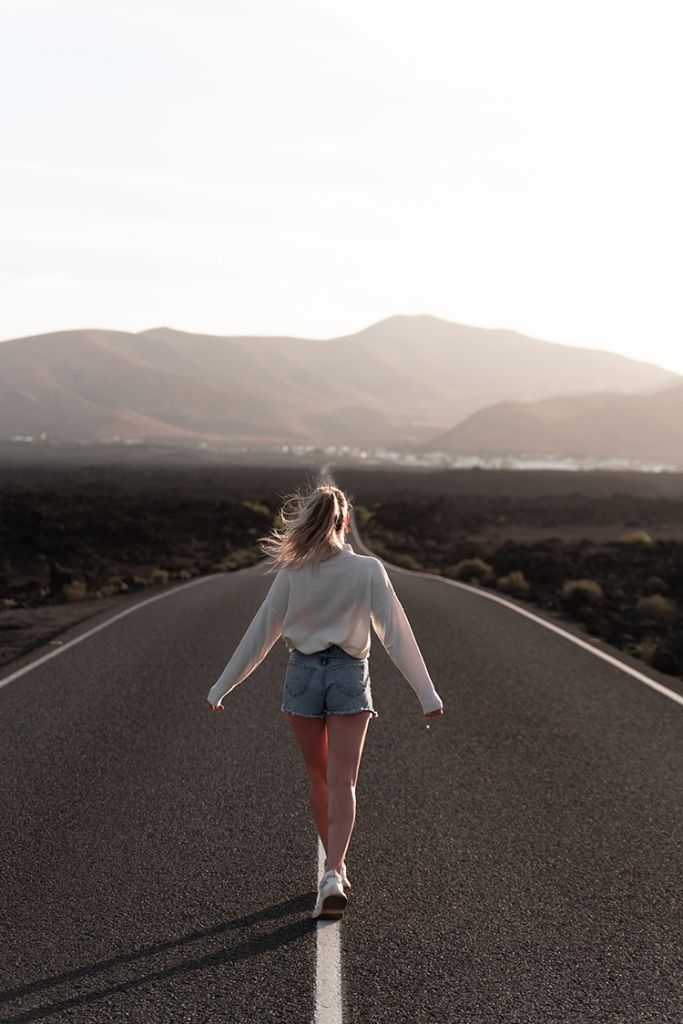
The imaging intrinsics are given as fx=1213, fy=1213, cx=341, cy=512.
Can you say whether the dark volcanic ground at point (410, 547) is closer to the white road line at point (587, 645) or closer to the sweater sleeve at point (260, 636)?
the sweater sleeve at point (260, 636)

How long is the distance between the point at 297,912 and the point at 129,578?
24.3m

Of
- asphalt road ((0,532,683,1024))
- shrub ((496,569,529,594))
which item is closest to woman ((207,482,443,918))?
asphalt road ((0,532,683,1024))

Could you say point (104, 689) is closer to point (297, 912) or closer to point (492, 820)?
point (492, 820)

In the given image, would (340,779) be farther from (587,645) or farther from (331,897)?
(587,645)

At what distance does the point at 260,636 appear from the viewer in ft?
19.5

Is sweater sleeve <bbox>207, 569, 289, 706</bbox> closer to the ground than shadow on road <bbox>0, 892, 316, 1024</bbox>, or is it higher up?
higher up

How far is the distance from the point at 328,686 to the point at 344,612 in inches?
14.1

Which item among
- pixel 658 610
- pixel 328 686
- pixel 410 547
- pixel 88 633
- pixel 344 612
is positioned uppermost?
pixel 344 612

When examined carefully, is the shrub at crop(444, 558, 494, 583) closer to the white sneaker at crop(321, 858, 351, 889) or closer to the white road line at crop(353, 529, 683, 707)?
the white road line at crop(353, 529, 683, 707)

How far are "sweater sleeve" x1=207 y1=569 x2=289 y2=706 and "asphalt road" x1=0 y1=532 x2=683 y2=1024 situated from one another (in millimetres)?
1099

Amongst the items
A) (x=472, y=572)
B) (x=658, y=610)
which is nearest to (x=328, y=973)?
(x=658, y=610)

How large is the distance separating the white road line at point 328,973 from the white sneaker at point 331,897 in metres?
0.06

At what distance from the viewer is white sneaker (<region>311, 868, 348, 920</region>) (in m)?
5.65

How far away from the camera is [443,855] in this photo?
Answer: 6.79 m
